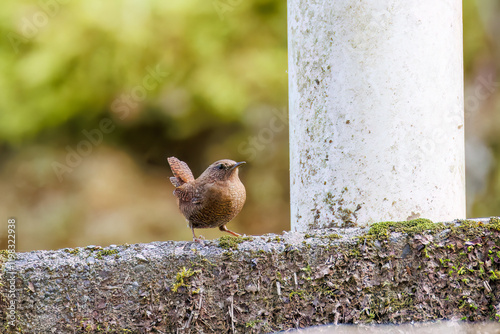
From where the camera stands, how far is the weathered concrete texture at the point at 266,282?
5.88 feet

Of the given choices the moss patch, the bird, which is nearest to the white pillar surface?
the moss patch

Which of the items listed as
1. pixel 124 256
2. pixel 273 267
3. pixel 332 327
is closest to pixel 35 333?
pixel 124 256

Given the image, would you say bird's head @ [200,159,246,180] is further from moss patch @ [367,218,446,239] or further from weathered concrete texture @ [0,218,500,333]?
moss patch @ [367,218,446,239]

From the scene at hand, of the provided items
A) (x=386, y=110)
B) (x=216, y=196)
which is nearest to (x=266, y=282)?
(x=216, y=196)

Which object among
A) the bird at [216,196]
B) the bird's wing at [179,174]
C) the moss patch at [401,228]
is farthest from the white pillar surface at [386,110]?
the bird's wing at [179,174]

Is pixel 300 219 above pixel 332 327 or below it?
above

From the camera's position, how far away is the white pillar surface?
7.40 feet

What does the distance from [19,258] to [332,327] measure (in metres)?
1.10

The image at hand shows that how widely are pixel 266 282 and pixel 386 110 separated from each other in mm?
887

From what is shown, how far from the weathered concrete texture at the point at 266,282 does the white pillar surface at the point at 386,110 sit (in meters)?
0.26

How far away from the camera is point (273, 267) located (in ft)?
6.26

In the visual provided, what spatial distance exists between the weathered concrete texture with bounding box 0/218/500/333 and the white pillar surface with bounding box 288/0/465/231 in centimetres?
26

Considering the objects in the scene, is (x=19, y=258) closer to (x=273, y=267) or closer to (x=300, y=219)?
(x=273, y=267)

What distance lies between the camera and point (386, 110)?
226 cm
